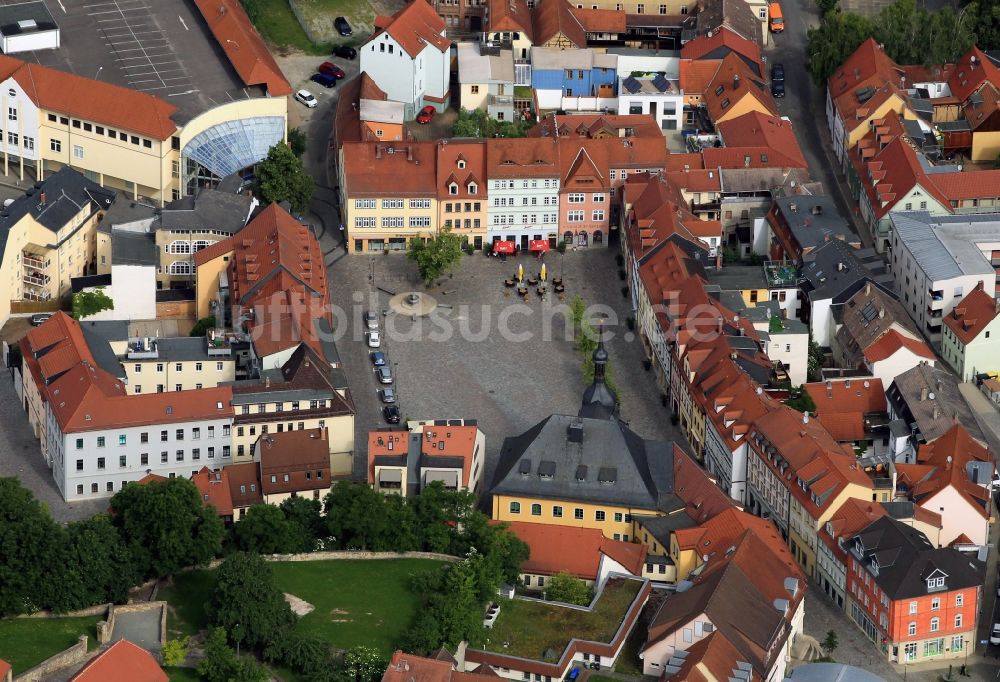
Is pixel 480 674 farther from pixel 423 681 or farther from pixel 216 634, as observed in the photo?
pixel 216 634

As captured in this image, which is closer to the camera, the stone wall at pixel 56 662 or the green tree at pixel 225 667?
the stone wall at pixel 56 662

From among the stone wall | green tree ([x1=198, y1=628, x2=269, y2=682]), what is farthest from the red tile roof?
the stone wall

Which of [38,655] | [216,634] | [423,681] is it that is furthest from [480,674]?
[38,655]

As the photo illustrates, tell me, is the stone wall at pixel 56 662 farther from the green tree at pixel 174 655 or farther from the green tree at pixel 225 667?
the green tree at pixel 225 667

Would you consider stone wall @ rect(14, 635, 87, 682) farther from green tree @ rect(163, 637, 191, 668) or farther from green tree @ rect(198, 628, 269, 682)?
green tree @ rect(198, 628, 269, 682)

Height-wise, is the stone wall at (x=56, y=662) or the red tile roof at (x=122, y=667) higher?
the red tile roof at (x=122, y=667)

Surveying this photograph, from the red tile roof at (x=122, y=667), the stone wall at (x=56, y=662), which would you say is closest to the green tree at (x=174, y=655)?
the red tile roof at (x=122, y=667)
